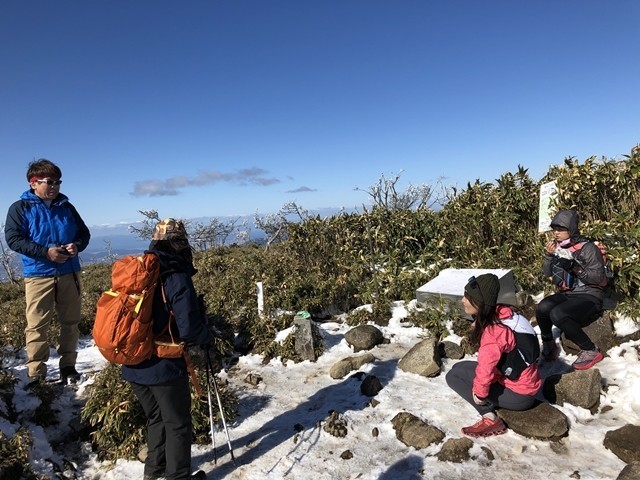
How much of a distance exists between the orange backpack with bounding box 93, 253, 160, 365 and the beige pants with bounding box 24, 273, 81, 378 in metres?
2.23

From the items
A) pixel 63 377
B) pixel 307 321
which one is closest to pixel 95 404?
pixel 63 377

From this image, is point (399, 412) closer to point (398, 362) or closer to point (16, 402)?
point (398, 362)

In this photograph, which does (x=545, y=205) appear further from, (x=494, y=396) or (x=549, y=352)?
(x=494, y=396)

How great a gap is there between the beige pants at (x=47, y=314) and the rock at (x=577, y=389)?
567 centimetres

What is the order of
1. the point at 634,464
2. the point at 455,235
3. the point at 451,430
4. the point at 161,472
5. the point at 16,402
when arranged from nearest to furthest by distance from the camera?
the point at 634,464
the point at 161,472
the point at 451,430
the point at 16,402
the point at 455,235

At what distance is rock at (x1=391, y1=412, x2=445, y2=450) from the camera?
372 centimetres

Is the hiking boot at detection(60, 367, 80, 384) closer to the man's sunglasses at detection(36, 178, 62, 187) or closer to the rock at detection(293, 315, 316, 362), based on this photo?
the man's sunglasses at detection(36, 178, 62, 187)

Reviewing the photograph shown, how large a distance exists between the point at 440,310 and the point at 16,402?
5.69 metres

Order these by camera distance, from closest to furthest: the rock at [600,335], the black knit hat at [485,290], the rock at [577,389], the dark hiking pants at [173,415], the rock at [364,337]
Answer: the dark hiking pants at [173,415] → the black knit hat at [485,290] → the rock at [577,389] → the rock at [600,335] → the rock at [364,337]

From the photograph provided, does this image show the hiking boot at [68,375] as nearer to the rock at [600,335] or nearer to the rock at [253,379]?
the rock at [253,379]

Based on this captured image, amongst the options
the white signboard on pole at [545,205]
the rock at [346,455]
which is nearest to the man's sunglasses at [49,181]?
the rock at [346,455]

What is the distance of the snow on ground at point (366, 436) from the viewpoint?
11.1 feet

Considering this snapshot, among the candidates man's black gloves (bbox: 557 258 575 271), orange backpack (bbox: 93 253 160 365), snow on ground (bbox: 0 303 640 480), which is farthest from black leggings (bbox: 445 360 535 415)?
orange backpack (bbox: 93 253 160 365)

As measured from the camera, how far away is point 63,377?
495cm
